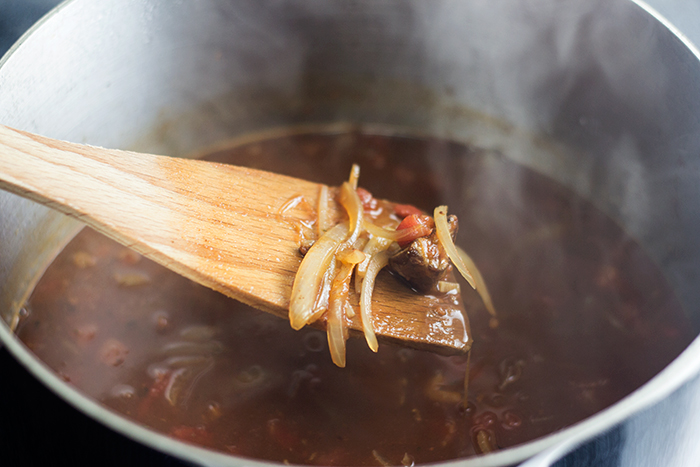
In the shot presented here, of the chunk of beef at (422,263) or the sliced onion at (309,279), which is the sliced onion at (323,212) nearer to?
the sliced onion at (309,279)

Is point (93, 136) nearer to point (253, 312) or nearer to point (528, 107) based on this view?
point (253, 312)

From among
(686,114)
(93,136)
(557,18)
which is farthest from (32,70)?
(686,114)

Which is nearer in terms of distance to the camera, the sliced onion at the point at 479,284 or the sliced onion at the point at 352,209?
the sliced onion at the point at 352,209

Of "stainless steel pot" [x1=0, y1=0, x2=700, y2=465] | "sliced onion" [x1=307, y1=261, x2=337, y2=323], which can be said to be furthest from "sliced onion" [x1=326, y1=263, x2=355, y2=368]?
"stainless steel pot" [x1=0, y1=0, x2=700, y2=465]

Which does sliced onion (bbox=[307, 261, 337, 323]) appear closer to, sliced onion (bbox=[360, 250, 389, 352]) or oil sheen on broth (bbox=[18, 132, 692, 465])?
sliced onion (bbox=[360, 250, 389, 352])

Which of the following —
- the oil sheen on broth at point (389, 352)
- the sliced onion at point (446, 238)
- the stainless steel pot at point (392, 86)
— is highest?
the stainless steel pot at point (392, 86)

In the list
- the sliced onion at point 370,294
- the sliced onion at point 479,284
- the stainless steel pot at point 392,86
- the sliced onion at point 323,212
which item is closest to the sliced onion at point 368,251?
the sliced onion at point 370,294

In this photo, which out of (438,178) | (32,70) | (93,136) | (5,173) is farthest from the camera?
(438,178)
